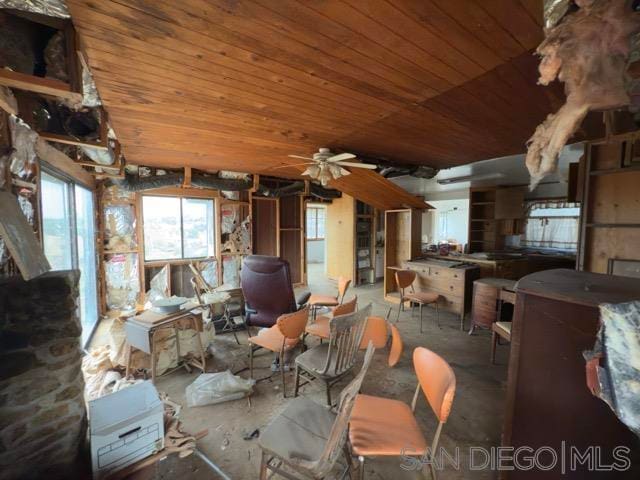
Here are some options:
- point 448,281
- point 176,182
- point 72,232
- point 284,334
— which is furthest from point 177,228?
point 448,281

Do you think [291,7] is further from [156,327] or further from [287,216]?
[287,216]

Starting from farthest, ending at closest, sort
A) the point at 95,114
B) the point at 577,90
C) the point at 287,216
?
1. the point at 287,216
2. the point at 95,114
3. the point at 577,90

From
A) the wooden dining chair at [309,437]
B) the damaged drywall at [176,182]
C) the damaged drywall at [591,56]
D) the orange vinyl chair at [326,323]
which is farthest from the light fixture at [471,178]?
the wooden dining chair at [309,437]

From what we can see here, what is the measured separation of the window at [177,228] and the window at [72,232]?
74cm

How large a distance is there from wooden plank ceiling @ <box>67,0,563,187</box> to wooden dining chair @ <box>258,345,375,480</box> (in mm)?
1592

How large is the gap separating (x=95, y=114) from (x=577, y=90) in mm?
2745

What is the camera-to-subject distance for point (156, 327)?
2.17 m

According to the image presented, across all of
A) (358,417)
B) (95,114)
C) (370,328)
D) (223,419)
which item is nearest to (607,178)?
(370,328)

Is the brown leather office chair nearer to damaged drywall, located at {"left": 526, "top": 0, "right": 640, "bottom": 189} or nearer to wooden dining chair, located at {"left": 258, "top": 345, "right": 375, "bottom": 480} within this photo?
wooden dining chair, located at {"left": 258, "top": 345, "right": 375, "bottom": 480}

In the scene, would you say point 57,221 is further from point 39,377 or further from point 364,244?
point 364,244

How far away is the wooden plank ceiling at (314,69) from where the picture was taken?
117cm

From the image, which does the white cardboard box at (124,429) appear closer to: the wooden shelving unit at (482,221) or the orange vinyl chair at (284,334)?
the orange vinyl chair at (284,334)

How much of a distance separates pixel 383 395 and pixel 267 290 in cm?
137

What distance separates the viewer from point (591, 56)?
832 millimetres
